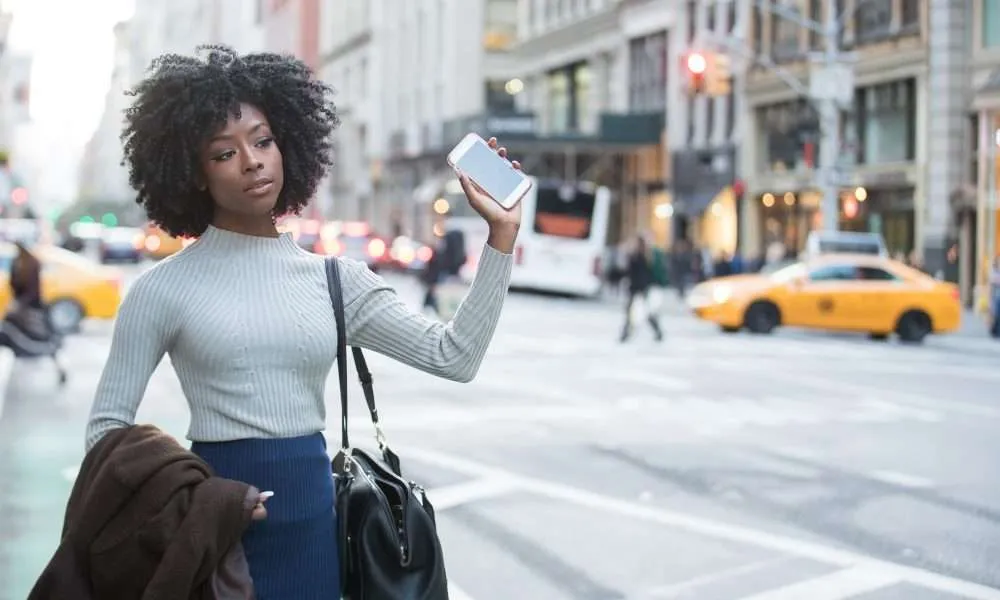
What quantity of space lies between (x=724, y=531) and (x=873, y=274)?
1934 centimetres

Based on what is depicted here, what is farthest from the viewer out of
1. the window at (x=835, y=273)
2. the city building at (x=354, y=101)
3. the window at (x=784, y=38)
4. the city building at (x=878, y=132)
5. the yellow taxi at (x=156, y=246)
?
the city building at (x=354, y=101)

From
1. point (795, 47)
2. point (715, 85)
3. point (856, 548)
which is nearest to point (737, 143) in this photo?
point (795, 47)

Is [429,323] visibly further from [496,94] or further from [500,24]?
[500,24]

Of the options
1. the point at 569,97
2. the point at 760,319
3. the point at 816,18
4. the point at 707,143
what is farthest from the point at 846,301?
the point at 569,97

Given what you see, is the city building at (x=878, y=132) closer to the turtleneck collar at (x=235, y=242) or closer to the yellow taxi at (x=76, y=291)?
the yellow taxi at (x=76, y=291)

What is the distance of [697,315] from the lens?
29125 mm

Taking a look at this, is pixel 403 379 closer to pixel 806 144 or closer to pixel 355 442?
pixel 355 442

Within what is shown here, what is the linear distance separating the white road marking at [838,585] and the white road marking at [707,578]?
1.06 feet

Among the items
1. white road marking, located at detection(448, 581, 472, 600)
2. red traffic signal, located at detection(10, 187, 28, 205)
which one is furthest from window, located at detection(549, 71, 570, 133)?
white road marking, located at detection(448, 581, 472, 600)

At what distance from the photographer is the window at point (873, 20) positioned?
4153cm

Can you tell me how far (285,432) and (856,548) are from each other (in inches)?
228

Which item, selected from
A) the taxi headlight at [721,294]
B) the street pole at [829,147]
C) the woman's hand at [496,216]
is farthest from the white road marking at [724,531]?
the street pole at [829,147]

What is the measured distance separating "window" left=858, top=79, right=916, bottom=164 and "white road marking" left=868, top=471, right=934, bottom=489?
98.8 feet

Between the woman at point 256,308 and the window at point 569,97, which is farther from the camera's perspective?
the window at point 569,97
